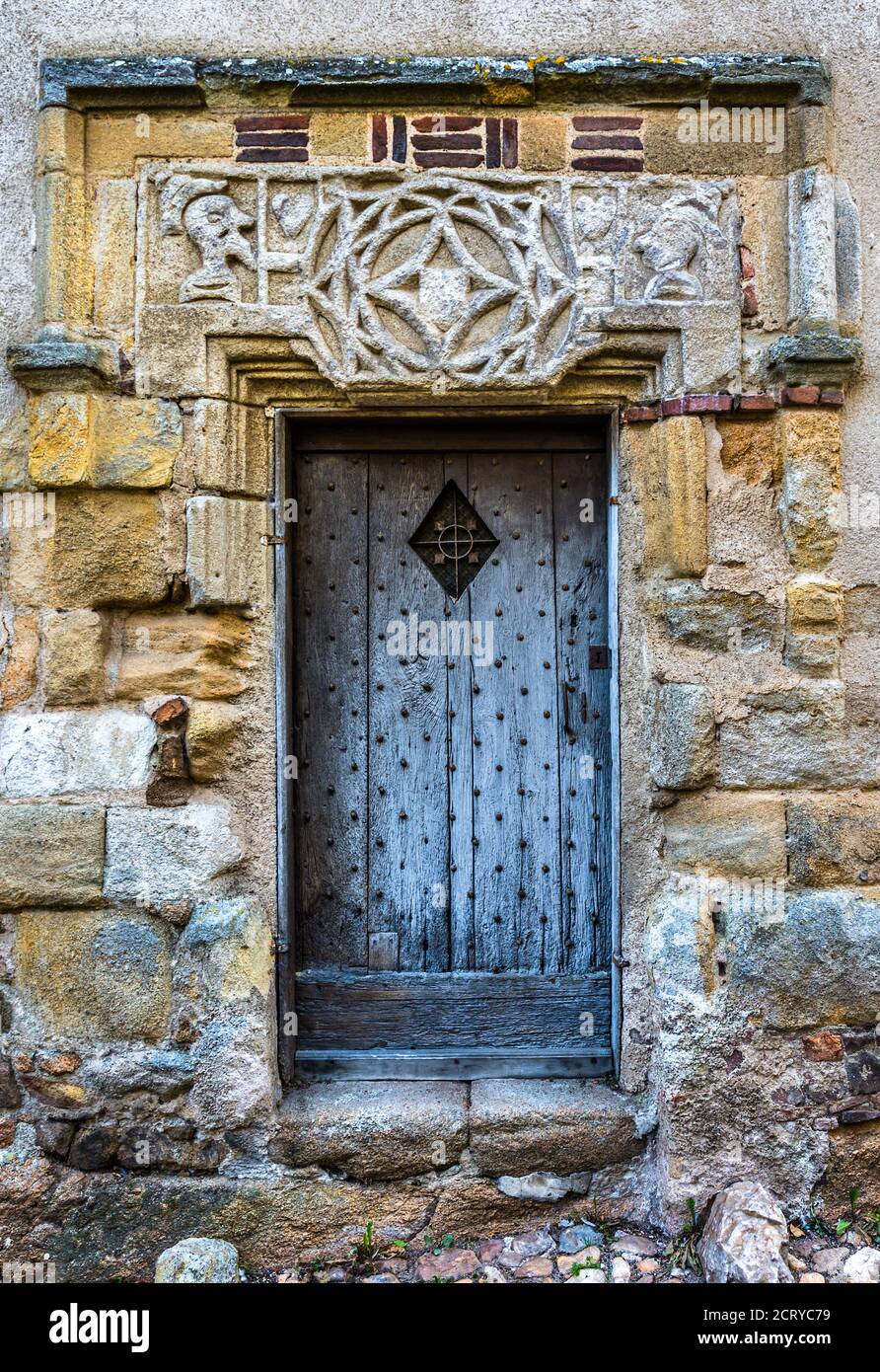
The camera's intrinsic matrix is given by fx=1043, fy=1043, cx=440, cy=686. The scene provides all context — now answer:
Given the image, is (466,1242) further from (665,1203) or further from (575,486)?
(575,486)

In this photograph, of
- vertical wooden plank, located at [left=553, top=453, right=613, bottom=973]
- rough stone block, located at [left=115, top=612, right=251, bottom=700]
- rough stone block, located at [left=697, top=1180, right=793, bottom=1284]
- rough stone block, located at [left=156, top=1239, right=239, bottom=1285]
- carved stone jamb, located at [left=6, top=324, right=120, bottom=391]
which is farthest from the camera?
vertical wooden plank, located at [left=553, top=453, right=613, bottom=973]

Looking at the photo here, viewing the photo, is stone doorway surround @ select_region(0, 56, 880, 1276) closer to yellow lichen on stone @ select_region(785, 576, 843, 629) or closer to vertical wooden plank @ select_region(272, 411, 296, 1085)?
yellow lichen on stone @ select_region(785, 576, 843, 629)

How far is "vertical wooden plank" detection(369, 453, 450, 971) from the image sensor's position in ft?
10.2

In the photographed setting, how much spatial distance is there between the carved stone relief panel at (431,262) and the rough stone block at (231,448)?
23 cm

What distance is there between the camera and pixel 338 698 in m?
3.11

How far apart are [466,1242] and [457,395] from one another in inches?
91.2

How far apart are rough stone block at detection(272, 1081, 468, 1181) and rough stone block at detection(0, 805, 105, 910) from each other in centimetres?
87

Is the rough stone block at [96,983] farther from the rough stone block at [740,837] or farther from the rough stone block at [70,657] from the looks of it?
the rough stone block at [740,837]

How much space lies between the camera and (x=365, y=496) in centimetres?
311

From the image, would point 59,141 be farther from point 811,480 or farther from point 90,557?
point 811,480

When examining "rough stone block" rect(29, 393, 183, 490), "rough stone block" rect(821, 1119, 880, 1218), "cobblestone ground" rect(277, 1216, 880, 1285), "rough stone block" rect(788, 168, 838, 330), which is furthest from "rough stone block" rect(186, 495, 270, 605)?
"rough stone block" rect(821, 1119, 880, 1218)

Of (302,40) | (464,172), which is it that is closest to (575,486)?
(464,172)

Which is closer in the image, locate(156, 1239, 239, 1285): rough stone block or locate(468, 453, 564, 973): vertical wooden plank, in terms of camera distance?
locate(156, 1239, 239, 1285): rough stone block

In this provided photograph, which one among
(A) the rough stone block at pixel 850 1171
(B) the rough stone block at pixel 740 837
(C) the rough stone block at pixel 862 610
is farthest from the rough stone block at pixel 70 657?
(A) the rough stone block at pixel 850 1171
